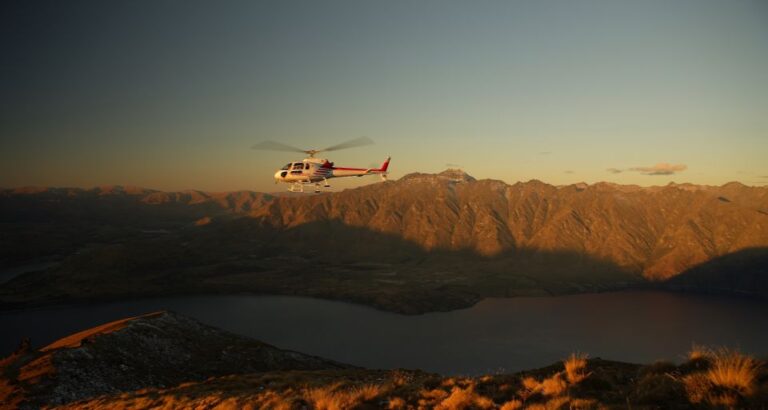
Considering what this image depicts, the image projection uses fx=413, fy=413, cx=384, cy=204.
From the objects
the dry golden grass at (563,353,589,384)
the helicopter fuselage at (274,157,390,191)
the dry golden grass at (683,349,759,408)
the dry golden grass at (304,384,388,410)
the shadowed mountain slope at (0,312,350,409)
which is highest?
the helicopter fuselage at (274,157,390,191)

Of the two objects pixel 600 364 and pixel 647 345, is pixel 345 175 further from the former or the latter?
pixel 647 345

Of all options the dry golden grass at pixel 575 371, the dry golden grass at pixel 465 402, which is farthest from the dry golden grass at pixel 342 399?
the dry golden grass at pixel 575 371

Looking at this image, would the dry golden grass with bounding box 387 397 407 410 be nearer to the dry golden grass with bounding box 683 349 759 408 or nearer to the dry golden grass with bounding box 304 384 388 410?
the dry golden grass with bounding box 304 384 388 410

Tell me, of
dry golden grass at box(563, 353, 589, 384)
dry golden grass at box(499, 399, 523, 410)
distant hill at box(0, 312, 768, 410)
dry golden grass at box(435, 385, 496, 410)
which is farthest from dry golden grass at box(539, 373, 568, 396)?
dry golden grass at box(435, 385, 496, 410)

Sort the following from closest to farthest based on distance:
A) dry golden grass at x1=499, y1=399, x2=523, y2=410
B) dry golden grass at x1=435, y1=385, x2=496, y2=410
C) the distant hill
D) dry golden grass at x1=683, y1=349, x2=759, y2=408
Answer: dry golden grass at x1=683, y1=349, x2=759, y2=408
the distant hill
dry golden grass at x1=499, y1=399, x2=523, y2=410
dry golden grass at x1=435, y1=385, x2=496, y2=410

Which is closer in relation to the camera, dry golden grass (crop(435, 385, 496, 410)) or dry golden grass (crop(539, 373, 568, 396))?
dry golden grass (crop(435, 385, 496, 410))

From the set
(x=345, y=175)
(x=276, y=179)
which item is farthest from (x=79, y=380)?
(x=345, y=175)

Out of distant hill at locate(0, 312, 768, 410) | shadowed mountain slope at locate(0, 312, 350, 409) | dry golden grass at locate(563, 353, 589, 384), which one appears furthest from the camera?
shadowed mountain slope at locate(0, 312, 350, 409)

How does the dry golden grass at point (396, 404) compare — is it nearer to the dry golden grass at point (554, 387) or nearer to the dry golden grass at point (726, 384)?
the dry golden grass at point (554, 387)
